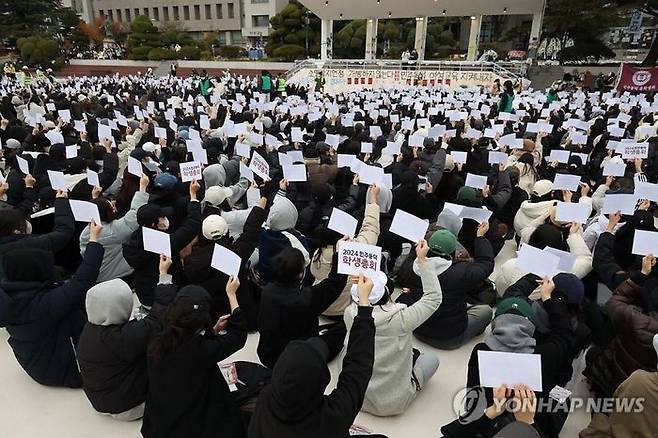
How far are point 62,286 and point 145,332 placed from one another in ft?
2.41

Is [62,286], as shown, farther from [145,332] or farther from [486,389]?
[486,389]

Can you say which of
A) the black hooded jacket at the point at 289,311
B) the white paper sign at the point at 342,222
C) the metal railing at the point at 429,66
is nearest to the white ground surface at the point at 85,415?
the black hooded jacket at the point at 289,311

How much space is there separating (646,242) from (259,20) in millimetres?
48392

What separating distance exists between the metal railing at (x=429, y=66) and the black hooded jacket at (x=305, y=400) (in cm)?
1982

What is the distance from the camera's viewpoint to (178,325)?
1.84 meters

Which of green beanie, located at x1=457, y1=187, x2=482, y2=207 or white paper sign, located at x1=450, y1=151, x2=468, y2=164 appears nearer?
green beanie, located at x1=457, y1=187, x2=482, y2=207

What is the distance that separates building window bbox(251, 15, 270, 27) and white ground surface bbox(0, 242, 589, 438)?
47.3 m

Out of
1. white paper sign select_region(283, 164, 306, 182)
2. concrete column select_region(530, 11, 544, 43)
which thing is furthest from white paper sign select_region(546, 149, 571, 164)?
concrete column select_region(530, 11, 544, 43)

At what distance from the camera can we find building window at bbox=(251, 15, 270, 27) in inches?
1788

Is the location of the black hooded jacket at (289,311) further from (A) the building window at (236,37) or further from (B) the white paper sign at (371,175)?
(A) the building window at (236,37)

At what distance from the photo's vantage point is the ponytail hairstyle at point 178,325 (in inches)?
72.2

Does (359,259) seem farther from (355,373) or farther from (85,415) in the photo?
(85,415)

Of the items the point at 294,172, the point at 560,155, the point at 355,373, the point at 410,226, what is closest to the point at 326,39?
the point at 560,155

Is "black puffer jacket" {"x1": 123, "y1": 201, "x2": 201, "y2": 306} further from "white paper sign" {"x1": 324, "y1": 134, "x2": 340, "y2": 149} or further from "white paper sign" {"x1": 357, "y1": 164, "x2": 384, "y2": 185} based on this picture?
"white paper sign" {"x1": 324, "y1": 134, "x2": 340, "y2": 149}
